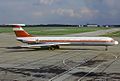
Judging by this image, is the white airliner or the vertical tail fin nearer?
the white airliner

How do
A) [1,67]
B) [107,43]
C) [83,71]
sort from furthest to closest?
[107,43], [1,67], [83,71]

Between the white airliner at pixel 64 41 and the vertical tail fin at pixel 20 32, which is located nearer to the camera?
the white airliner at pixel 64 41

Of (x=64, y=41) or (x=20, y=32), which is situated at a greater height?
(x=20, y=32)

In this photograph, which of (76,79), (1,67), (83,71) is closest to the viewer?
(76,79)

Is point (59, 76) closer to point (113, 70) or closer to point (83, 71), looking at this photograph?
point (83, 71)

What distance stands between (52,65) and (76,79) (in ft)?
31.5

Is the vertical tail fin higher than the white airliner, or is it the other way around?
the vertical tail fin

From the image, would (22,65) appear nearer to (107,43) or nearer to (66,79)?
(66,79)

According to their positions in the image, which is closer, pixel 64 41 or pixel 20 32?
pixel 64 41

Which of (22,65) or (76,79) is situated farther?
(22,65)

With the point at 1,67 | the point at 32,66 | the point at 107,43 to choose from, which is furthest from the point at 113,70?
the point at 107,43

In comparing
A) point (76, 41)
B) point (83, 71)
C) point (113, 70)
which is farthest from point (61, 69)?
point (76, 41)

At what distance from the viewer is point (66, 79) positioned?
89.7 ft

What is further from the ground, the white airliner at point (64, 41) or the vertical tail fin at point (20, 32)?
the vertical tail fin at point (20, 32)
